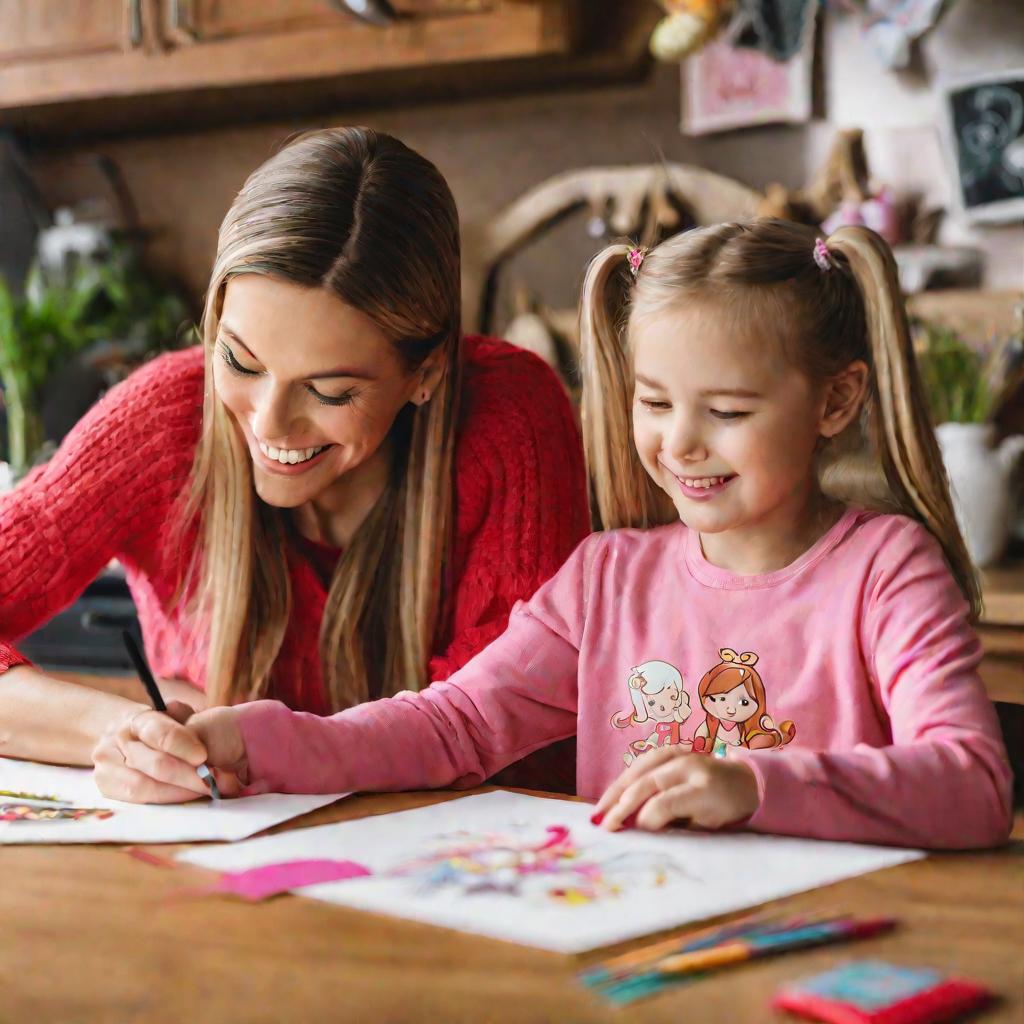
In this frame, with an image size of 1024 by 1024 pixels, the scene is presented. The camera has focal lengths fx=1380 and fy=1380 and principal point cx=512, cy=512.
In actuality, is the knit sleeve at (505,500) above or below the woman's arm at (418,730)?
above

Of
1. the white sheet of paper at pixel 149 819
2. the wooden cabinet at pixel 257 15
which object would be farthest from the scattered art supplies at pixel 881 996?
the wooden cabinet at pixel 257 15

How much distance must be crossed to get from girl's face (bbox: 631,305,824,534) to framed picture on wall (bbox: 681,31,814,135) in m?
1.65

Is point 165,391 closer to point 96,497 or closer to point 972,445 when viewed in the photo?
point 96,497

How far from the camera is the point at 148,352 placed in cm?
301

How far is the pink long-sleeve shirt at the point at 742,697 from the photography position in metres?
0.83

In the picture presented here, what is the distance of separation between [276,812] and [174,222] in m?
2.52

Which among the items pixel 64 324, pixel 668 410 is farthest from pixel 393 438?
pixel 64 324

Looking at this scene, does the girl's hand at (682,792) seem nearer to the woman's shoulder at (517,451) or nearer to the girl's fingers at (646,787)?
the girl's fingers at (646,787)

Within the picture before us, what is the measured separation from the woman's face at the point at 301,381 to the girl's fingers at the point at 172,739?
310 mm

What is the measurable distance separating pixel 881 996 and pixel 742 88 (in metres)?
2.26

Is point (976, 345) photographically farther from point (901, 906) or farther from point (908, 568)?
point (901, 906)

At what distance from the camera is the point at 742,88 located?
2.56m

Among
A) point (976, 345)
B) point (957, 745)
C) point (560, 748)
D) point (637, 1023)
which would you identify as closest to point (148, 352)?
point (976, 345)

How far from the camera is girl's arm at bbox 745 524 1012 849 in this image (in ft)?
2.68
